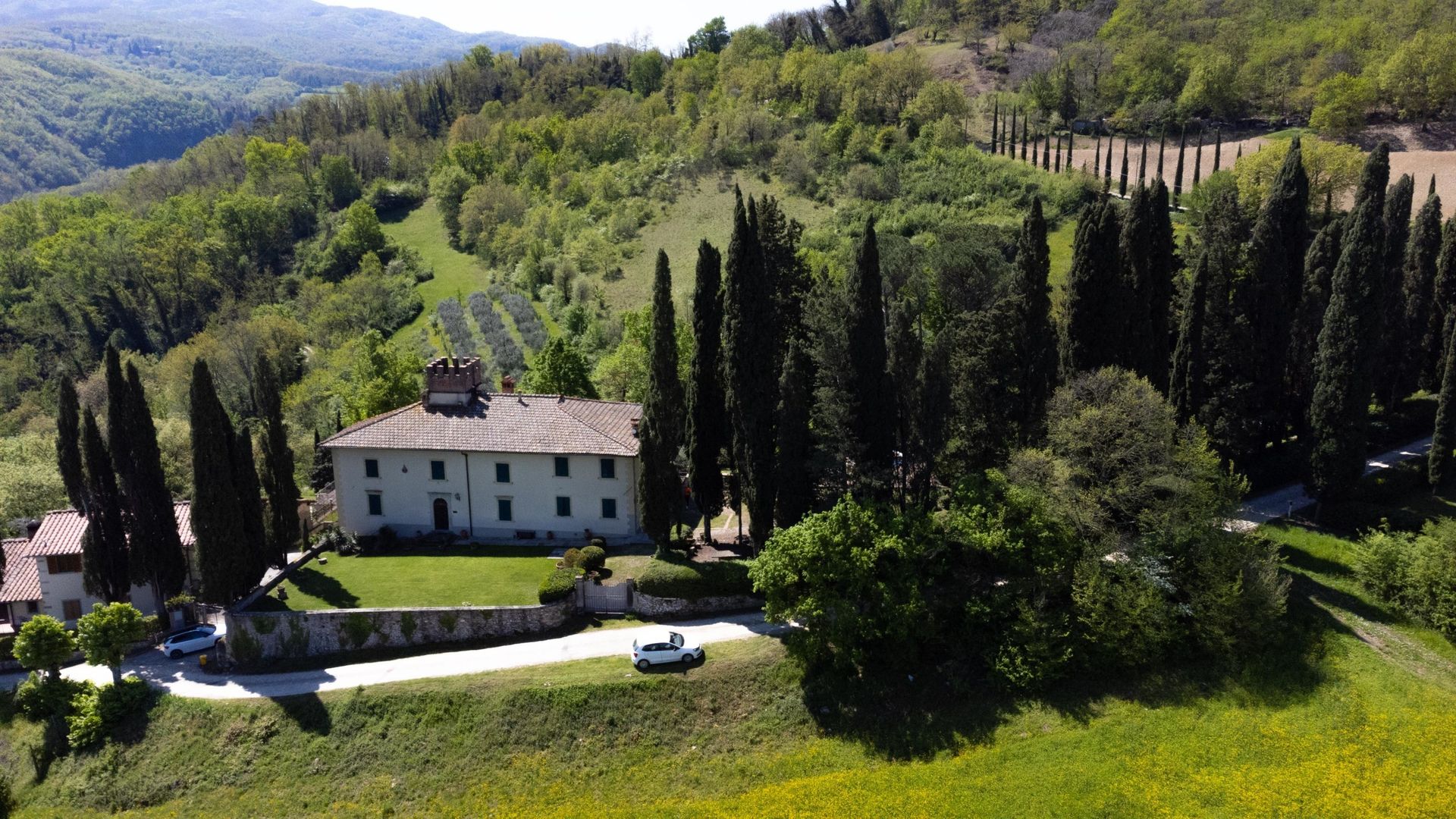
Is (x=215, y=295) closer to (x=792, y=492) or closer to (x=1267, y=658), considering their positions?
(x=792, y=492)

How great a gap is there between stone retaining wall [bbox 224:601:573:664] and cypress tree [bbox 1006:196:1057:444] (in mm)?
21333

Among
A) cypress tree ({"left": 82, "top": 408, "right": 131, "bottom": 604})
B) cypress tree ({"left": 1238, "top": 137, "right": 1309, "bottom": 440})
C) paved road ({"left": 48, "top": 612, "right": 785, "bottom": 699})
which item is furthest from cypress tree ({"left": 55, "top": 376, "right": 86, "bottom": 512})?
cypress tree ({"left": 1238, "top": 137, "right": 1309, "bottom": 440})

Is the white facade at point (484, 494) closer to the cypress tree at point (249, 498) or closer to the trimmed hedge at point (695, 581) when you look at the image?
the cypress tree at point (249, 498)

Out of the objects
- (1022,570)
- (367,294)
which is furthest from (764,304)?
(367,294)

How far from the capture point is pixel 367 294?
102 m

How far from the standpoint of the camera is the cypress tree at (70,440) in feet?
135

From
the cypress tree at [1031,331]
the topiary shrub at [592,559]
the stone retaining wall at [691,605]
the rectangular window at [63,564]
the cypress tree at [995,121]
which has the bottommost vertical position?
the rectangular window at [63,564]

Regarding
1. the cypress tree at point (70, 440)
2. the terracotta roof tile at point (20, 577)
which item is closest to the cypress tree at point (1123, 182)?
the cypress tree at point (70, 440)

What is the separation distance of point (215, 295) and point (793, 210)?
79.7 m

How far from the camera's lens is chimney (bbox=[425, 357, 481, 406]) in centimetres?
4562

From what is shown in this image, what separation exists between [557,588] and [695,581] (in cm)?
557

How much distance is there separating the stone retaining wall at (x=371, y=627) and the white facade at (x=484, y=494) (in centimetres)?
768

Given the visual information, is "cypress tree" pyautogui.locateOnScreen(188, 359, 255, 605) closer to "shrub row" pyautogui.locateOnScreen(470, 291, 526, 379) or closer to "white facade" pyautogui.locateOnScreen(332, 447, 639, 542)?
"white facade" pyautogui.locateOnScreen(332, 447, 639, 542)

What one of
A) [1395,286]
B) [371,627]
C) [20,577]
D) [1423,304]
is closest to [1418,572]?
[1395,286]
